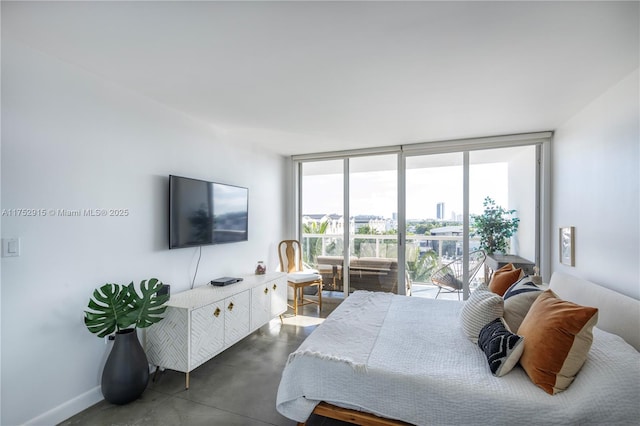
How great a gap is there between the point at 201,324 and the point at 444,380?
1883mm

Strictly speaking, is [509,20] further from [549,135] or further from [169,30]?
[549,135]

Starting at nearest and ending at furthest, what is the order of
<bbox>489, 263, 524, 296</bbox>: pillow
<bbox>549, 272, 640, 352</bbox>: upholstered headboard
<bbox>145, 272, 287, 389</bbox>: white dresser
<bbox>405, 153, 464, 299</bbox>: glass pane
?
<bbox>549, 272, 640, 352</bbox>: upholstered headboard → <bbox>145, 272, 287, 389</bbox>: white dresser → <bbox>489, 263, 524, 296</bbox>: pillow → <bbox>405, 153, 464, 299</bbox>: glass pane

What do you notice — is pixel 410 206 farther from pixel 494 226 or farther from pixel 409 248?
pixel 494 226

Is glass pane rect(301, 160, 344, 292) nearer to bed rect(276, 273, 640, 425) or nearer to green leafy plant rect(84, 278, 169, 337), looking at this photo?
bed rect(276, 273, 640, 425)

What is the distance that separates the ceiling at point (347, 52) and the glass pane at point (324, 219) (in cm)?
192

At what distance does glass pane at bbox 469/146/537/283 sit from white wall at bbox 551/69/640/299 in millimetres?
580

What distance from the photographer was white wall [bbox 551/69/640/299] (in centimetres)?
209

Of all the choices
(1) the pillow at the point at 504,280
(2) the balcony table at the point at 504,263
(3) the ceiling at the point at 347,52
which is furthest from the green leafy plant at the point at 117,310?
(2) the balcony table at the point at 504,263

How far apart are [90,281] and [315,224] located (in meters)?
3.20

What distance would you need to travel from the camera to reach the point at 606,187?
94.0 inches

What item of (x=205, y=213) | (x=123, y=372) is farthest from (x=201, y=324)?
(x=205, y=213)

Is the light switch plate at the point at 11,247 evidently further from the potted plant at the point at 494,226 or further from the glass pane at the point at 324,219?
the potted plant at the point at 494,226

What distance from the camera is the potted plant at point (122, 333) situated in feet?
6.86

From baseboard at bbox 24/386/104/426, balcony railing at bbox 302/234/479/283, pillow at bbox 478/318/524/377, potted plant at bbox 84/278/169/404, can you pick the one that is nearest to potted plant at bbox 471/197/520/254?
→ balcony railing at bbox 302/234/479/283
